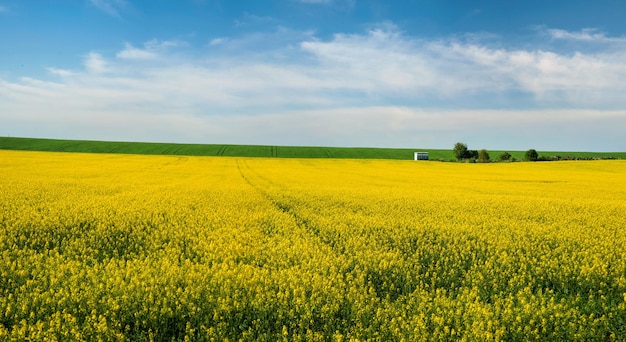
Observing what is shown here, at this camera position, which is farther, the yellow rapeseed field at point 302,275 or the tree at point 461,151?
the tree at point 461,151

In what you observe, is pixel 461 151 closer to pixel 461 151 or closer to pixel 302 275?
pixel 461 151

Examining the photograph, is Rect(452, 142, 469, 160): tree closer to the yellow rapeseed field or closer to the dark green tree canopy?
the dark green tree canopy

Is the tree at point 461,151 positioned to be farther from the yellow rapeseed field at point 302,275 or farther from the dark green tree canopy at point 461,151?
the yellow rapeseed field at point 302,275

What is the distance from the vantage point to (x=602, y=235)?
11.0 metres

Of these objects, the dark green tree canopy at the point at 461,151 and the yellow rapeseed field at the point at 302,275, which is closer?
the yellow rapeseed field at the point at 302,275

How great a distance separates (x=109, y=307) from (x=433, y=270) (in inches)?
222

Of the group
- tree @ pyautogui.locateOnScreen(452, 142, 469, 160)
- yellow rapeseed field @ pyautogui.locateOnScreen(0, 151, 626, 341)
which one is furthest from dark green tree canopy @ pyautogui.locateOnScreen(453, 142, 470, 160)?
yellow rapeseed field @ pyautogui.locateOnScreen(0, 151, 626, 341)

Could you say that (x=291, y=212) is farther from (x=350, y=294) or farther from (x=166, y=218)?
(x=350, y=294)

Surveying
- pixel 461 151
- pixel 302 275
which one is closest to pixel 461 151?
pixel 461 151

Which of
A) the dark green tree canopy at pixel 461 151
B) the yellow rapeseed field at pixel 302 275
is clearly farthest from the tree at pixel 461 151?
the yellow rapeseed field at pixel 302 275

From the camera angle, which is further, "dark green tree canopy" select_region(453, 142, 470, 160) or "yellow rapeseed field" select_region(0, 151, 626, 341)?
"dark green tree canopy" select_region(453, 142, 470, 160)

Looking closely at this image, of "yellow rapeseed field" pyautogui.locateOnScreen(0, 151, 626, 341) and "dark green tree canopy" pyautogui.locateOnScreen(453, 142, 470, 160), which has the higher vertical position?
"dark green tree canopy" pyautogui.locateOnScreen(453, 142, 470, 160)

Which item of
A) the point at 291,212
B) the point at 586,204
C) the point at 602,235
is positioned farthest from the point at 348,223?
the point at 586,204

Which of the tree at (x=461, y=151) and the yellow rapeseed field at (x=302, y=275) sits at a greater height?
the tree at (x=461, y=151)
